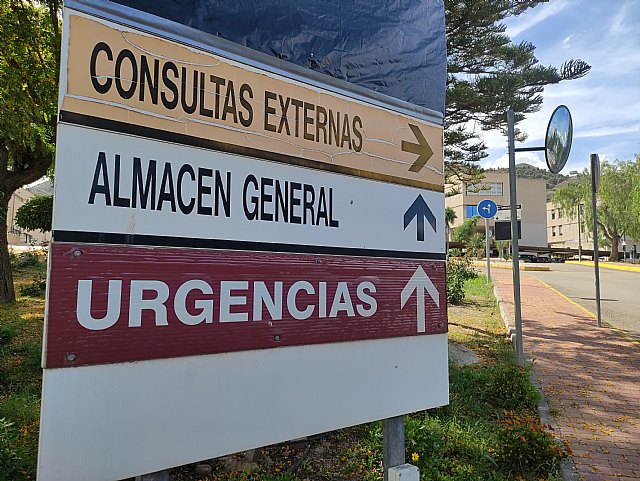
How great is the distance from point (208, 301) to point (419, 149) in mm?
1327

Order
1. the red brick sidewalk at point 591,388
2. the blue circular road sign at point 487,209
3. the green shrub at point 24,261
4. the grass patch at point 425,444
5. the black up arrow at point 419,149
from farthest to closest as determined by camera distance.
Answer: the green shrub at point 24,261 < the blue circular road sign at point 487,209 < the red brick sidewalk at point 591,388 < the grass patch at point 425,444 < the black up arrow at point 419,149

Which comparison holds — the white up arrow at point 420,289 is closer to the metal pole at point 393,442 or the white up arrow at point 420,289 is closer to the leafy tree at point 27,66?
the metal pole at point 393,442

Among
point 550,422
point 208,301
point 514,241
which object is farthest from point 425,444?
point 514,241

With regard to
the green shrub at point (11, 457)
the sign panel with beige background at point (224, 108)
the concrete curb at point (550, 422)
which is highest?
the sign panel with beige background at point (224, 108)

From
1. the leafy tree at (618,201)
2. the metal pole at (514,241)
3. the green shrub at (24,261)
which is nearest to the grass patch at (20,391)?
the metal pole at (514,241)

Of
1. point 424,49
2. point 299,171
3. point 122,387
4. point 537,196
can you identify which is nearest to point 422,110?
point 424,49

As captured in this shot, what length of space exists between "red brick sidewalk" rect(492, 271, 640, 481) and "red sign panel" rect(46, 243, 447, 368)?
283 centimetres

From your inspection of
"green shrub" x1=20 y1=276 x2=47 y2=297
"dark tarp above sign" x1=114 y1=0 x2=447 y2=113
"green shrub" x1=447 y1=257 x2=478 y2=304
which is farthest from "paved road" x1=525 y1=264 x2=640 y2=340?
"green shrub" x1=20 y1=276 x2=47 y2=297

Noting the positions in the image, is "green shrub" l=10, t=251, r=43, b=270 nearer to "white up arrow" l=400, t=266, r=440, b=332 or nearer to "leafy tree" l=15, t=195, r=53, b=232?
"leafy tree" l=15, t=195, r=53, b=232

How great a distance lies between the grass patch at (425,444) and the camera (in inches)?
131

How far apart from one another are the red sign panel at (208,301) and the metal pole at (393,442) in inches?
16.1

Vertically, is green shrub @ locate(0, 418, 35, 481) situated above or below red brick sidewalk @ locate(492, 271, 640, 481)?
above

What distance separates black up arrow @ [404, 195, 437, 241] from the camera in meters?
2.29

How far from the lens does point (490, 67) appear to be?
8008 mm
